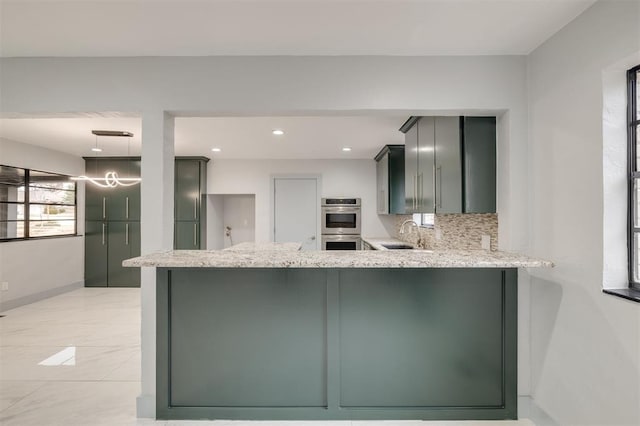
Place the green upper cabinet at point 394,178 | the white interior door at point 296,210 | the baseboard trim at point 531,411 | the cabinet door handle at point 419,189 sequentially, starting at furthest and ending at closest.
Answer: the white interior door at point 296,210 < the green upper cabinet at point 394,178 < the cabinet door handle at point 419,189 < the baseboard trim at point 531,411

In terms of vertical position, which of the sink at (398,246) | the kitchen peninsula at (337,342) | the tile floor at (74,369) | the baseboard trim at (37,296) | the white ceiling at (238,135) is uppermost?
the white ceiling at (238,135)

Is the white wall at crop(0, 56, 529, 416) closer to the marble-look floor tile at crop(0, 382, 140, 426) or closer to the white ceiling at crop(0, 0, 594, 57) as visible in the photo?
the white ceiling at crop(0, 0, 594, 57)

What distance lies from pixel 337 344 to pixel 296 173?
14.5 ft

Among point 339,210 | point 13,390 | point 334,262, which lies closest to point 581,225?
point 334,262

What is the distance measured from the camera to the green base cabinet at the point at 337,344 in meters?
2.23

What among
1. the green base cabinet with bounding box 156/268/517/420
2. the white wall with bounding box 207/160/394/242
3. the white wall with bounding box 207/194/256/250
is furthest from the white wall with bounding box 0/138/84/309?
the green base cabinet with bounding box 156/268/517/420

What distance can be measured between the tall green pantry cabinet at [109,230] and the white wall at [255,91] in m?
4.30

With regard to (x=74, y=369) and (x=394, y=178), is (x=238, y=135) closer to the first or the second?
(x=394, y=178)

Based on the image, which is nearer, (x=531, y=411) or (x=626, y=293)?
(x=626, y=293)

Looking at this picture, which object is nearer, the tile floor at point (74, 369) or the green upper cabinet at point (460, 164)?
the tile floor at point (74, 369)

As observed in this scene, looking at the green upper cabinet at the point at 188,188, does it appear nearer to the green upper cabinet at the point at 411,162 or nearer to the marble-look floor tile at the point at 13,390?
the marble-look floor tile at the point at 13,390

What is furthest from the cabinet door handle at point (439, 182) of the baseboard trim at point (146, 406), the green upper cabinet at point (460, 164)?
the baseboard trim at point (146, 406)

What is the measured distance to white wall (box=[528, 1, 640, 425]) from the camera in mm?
1613

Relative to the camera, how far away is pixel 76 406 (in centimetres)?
242
